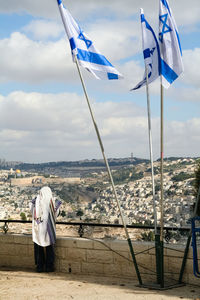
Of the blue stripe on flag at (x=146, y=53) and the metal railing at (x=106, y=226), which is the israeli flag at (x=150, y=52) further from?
the metal railing at (x=106, y=226)

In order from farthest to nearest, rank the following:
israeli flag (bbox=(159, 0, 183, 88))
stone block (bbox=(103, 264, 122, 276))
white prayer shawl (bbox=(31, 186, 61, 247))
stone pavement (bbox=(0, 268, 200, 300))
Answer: white prayer shawl (bbox=(31, 186, 61, 247)) → stone block (bbox=(103, 264, 122, 276)) → israeli flag (bbox=(159, 0, 183, 88)) → stone pavement (bbox=(0, 268, 200, 300))

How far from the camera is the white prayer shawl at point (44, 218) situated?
9742mm

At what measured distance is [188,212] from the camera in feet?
29.5

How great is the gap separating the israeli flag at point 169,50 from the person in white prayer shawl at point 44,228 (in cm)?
350

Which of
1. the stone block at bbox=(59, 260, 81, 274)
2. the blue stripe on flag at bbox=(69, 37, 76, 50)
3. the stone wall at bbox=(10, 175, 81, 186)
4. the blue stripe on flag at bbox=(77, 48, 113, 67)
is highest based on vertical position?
the blue stripe on flag at bbox=(69, 37, 76, 50)

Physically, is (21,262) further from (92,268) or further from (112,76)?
(112,76)

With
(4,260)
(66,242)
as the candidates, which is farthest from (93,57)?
(4,260)

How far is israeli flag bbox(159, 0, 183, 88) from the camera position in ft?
26.7

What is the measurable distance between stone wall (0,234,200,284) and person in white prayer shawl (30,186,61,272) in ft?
0.66

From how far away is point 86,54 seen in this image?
871 cm

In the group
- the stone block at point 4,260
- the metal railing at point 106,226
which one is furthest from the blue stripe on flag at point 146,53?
the stone block at point 4,260

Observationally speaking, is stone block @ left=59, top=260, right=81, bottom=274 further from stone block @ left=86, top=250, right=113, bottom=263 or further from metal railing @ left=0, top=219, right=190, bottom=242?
metal railing @ left=0, top=219, right=190, bottom=242

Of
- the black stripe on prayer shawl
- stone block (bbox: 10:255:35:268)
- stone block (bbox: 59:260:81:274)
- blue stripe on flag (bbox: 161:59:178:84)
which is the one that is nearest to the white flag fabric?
blue stripe on flag (bbox: 161:59:178:84)

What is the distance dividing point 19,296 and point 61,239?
204cm
